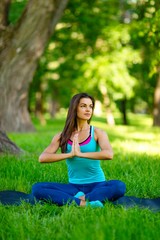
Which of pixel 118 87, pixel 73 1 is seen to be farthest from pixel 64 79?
pixel 73 1

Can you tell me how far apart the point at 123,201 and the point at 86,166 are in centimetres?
58

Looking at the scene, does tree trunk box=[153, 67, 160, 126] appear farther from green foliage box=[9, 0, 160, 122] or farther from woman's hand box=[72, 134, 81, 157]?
woman's hand box=[72, 134, 81, 157]

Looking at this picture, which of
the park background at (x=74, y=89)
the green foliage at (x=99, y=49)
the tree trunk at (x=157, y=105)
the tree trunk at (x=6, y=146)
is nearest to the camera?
the park background at (x=74, y=89)

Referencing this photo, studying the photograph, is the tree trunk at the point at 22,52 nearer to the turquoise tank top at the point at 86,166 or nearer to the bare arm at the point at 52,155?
the bare arm at the point at 52,155

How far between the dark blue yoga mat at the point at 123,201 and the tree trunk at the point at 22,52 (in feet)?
37.7

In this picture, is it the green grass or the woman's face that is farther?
the woman's face

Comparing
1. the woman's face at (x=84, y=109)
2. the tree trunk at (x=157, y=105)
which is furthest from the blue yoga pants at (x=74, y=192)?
the tree trunk at (x=157, y=105)

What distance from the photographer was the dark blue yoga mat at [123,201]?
529 centimetres

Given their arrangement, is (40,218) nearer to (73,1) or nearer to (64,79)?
(73,1)

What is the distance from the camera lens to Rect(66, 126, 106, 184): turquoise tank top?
18.3ft

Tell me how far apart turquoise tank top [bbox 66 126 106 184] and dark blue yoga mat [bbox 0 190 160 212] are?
16.2 inches

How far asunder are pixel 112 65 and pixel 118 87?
4.82 feet

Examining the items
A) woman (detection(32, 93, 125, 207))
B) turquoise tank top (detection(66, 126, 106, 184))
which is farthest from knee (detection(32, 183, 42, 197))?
turquoise tank top (detection(66, 126, 106, 184))

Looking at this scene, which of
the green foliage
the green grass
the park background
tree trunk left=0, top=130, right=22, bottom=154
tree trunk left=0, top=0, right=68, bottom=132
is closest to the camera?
the green grass
